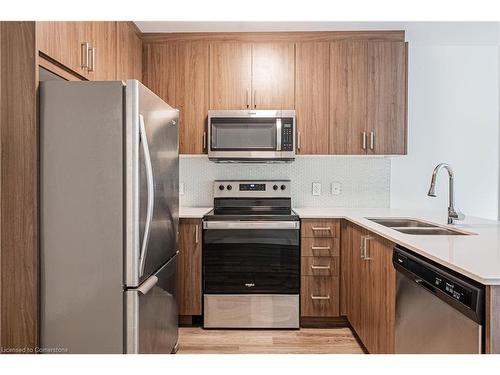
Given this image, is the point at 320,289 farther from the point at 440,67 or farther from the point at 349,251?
the point at 440,67

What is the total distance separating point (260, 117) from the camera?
3.16m

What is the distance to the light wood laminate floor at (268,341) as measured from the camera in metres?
2.63

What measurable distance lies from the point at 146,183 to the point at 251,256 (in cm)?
131

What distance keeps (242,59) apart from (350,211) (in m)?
1.51

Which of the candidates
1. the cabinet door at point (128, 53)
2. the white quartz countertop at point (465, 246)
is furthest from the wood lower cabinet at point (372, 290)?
the cabinet door at point (128, 53)

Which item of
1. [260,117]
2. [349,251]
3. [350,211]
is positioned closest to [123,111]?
[260,117]

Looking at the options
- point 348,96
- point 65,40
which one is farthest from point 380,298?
point 65,40

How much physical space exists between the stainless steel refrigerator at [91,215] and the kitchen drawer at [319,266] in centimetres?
151

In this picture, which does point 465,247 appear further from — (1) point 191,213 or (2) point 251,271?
(1) point 191,213

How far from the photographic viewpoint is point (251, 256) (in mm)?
2939

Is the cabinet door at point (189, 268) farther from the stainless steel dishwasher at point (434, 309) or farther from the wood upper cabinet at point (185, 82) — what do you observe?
the stainless steel dishwasher at point (434, 309)

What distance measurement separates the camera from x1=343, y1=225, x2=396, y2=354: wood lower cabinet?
2006mm

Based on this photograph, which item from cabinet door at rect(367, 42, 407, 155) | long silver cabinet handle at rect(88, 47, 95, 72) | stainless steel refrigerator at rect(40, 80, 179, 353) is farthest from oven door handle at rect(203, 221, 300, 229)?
long silver cabinet handle at rect(88, 47, 95, 72)

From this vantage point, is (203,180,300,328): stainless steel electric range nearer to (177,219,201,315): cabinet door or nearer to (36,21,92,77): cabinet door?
(177,219,201,315): cabinet door
